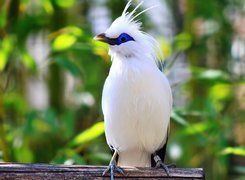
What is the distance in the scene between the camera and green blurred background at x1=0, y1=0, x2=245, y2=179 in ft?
16.4

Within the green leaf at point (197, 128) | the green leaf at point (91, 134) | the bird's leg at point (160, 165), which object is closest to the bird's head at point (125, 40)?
the bird's leg at point (160, 165)

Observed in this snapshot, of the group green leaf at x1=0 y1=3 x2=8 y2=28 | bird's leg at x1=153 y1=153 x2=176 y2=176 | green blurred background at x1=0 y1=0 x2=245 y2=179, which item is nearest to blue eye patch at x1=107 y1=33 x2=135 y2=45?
bird's leg at x1=153 y1=153 x2=176 y2=176

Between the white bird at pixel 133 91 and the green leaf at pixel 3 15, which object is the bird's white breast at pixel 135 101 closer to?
the white bird at pixel 133 91

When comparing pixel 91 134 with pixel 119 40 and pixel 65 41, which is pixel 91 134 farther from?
pixel 119 40

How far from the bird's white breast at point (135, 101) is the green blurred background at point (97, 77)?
63 centimetres

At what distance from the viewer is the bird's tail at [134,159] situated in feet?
13.8

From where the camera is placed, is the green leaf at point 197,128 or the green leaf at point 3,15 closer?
the green leaf at point 3,15

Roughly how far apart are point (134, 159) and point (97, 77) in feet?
7.51

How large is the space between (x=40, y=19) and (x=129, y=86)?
269 cm

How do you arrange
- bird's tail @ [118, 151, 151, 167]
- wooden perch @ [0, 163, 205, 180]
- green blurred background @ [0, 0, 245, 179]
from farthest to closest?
green blurred background @ [0, 0, 245, 179] < bird's tail @ [118, 151, 151, 167] < wooden perch @ [0, 163, 205, 180]

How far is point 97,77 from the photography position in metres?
6.45

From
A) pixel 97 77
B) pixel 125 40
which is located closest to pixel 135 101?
pixel 125 40

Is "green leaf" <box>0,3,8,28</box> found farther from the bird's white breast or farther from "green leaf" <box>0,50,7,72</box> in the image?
the bird's white breast

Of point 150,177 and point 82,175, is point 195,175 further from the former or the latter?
point 82,175
